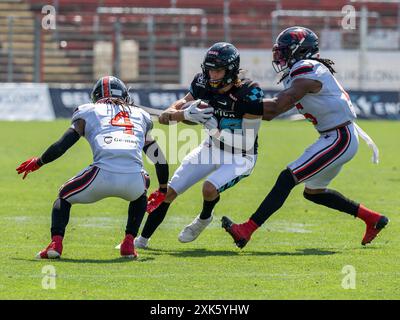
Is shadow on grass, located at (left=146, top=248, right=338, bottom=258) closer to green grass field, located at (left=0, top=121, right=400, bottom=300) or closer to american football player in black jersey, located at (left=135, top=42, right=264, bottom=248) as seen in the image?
green grass field, located at (left=0, top=121, right=400, bottom=300)

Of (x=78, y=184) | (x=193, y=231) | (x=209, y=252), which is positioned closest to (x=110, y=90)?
(x=78, y=184)

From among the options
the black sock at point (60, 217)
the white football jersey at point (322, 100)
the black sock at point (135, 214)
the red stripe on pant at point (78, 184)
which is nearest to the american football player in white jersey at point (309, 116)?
the white football jersey at point (322, 100)

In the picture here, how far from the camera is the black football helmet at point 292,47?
9008mm

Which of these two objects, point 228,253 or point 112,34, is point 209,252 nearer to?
point 228,253

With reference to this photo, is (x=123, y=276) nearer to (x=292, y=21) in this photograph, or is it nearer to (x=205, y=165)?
(x=205, y=165)

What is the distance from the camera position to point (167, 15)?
3347cm

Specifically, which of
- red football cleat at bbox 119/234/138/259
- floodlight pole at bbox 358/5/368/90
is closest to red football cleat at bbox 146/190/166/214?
red football cleat at bbox 119/234/138/259

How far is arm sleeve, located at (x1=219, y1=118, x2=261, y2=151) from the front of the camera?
9031 millimetres

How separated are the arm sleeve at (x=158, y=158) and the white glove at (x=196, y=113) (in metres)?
0.47

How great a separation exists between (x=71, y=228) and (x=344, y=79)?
23.9 m

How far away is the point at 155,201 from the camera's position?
915 centimetres

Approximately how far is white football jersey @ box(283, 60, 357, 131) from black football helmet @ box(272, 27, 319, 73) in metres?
0.14

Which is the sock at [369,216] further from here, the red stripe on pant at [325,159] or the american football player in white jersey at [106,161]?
the american football player in white jersey at [106,161]

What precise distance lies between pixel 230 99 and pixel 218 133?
416 mm
